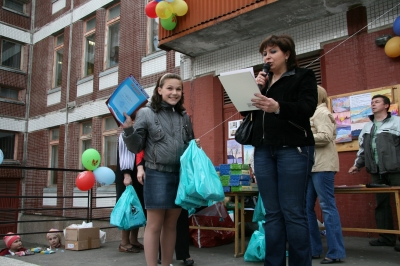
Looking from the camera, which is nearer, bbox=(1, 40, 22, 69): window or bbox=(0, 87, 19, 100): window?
bbox=(0, 87, 19, 100): window

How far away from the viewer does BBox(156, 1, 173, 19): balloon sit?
7.20m

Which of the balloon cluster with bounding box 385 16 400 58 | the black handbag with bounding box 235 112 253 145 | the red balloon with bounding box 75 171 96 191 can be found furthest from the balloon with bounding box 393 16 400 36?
the red balloon with bounding box 75 171 96 191

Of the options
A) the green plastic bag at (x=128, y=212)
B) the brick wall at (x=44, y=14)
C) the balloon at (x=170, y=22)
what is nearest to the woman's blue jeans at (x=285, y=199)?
the green plastic bag at (x=128, y=212)

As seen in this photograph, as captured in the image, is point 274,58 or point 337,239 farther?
point 337,239

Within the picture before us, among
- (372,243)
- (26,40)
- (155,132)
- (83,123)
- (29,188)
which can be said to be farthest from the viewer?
(26,40)

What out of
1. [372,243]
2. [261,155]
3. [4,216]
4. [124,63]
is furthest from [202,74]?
[4,216]

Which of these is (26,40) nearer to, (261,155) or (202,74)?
(202,74)

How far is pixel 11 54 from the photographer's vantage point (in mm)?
15719

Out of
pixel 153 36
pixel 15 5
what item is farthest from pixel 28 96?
pixel 153 36

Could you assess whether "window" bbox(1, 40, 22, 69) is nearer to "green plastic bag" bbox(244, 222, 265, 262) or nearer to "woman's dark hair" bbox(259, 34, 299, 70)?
"green plastic bag" bbox(244, 222, 265, 262)

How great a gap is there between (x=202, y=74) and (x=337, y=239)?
5.47m

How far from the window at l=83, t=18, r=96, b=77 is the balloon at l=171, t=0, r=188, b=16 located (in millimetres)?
6418

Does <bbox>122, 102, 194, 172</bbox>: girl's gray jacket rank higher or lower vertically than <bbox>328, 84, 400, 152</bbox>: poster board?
lower

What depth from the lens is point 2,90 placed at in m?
15.3
